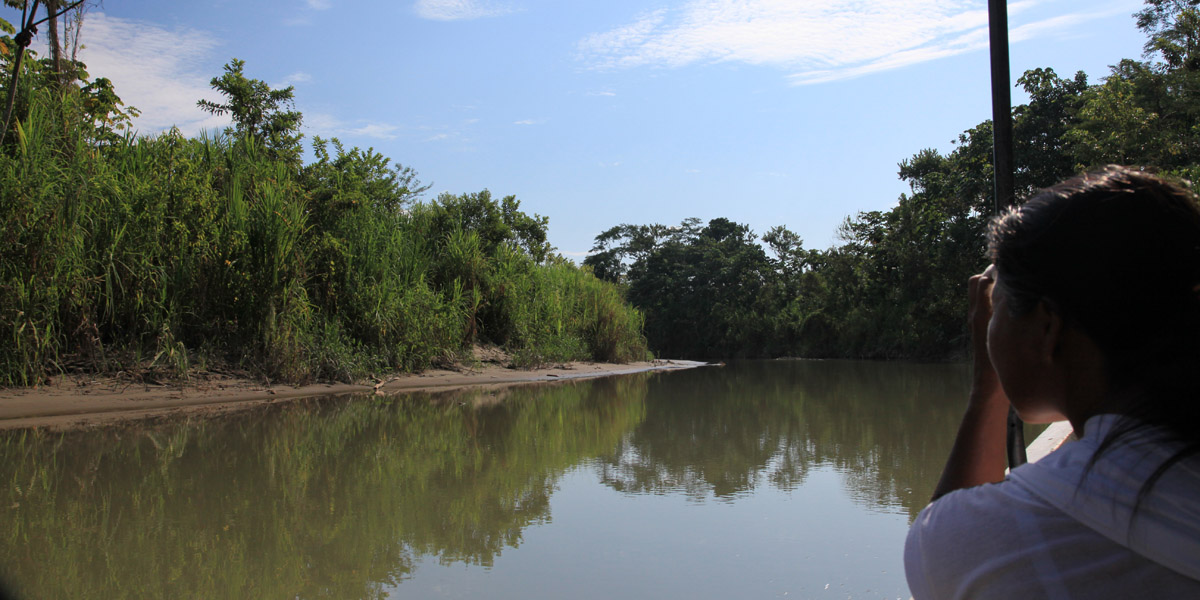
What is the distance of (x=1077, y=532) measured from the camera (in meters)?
0.57

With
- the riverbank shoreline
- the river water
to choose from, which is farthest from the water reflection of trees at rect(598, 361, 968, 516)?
the riverbank shoreline

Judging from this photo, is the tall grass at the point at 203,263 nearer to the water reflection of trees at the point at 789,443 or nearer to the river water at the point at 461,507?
the river water at the point at 461,507

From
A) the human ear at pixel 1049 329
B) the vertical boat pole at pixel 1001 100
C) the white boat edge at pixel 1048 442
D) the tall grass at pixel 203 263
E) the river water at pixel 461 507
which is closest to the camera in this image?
the human ear at pixel 1049 329

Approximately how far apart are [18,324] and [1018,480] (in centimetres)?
695

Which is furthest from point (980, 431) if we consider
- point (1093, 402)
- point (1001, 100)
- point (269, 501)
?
point (269, 501)

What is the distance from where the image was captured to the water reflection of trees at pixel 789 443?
163 inches

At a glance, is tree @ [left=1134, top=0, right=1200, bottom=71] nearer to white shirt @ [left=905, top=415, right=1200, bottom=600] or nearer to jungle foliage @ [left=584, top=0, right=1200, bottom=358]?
jungle foliage @ [left=584, top=0, right=1200, bottom=358]

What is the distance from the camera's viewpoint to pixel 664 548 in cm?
292

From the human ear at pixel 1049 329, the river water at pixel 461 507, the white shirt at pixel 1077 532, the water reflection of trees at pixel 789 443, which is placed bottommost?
the water reflection of trees at pixel 789 443

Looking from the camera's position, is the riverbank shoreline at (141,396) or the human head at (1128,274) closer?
the human head at (1128,274)

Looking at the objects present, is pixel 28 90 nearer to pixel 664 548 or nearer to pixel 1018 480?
pixel 664 548

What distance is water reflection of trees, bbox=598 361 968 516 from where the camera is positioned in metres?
4.13

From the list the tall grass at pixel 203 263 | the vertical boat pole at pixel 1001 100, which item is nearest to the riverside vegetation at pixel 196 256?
the tall grass at pixel 203 263

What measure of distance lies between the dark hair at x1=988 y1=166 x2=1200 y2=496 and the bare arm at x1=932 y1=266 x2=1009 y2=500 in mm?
203
